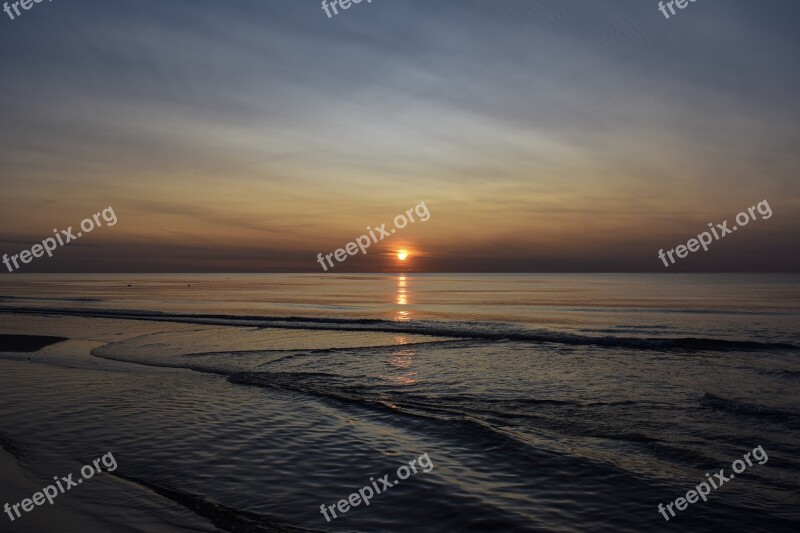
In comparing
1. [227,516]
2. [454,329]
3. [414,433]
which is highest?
[227,516]

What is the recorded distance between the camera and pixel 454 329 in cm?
3688

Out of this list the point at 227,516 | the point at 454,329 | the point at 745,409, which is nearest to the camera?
the point at 227,516

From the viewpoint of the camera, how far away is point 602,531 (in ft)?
24.4

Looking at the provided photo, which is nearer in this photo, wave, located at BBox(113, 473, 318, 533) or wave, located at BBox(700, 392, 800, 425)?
wave, located at BBox(113, 473, 318, 533)

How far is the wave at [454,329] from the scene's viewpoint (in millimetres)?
28422

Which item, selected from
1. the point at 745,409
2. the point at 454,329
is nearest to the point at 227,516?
the point at 745,409

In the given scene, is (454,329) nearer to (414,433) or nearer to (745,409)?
(745,409)

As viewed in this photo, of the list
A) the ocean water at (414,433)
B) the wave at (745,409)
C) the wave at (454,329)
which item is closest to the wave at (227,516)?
the ocean water at (414,433)

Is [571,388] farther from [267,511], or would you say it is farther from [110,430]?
[110,430]

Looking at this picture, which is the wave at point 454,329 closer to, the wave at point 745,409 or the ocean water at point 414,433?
the ocean water at point 414,433

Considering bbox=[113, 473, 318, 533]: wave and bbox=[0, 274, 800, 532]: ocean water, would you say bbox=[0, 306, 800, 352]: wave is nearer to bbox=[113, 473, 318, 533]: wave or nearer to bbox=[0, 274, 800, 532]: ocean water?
bbox=[0, 274, 800, 532]: ocean water

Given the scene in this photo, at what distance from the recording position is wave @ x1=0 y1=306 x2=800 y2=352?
93.2 ft

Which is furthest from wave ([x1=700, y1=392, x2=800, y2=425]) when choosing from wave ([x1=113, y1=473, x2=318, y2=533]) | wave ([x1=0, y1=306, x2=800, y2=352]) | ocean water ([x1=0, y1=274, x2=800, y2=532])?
wave ([x1=0, y1=306, x2=800, y2=352])

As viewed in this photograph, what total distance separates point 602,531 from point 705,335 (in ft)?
97.7
